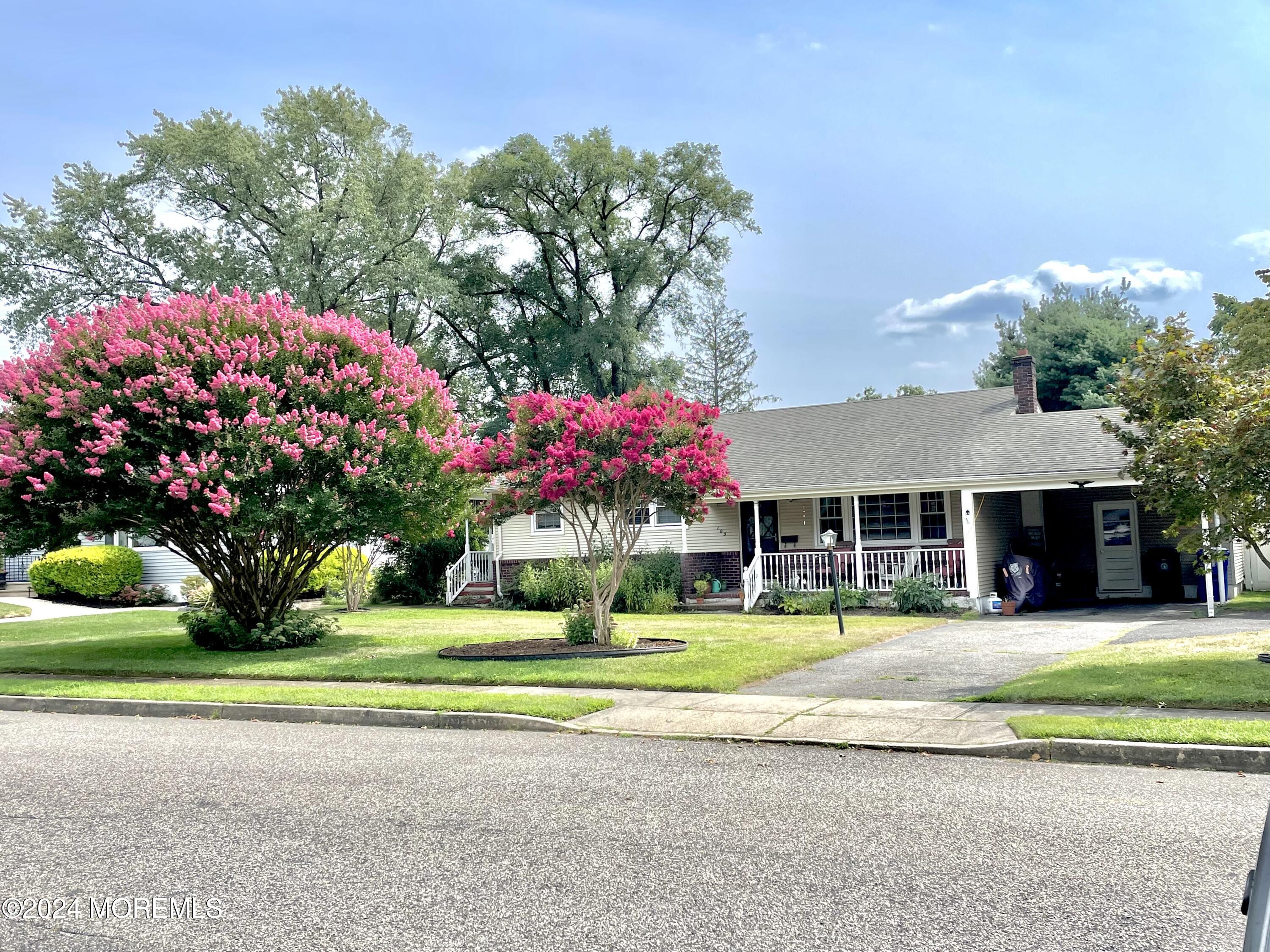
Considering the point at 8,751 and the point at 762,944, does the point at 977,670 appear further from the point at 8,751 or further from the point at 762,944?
the point at 8,751

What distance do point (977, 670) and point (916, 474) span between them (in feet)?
34.0

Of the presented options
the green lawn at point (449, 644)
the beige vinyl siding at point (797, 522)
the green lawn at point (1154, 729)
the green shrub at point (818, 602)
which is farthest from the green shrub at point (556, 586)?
the green lawn at point (1154, 729)

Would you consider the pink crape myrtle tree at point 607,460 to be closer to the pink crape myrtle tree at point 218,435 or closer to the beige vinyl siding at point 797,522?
the pink crape myrtle tree at point 218,435

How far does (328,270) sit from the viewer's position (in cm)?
3425

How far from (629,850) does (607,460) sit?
8682 mm

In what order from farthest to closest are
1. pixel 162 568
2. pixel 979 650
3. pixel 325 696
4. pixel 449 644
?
pixel 162 568, pixel 449 644, pixel 979 650, pixel 325 696

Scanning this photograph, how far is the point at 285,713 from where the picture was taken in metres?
10.8

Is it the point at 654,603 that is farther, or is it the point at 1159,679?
the point at 654,603

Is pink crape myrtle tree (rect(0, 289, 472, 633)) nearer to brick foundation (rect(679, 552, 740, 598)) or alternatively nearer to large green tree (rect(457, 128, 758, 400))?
brick foundation (rect(679, 552, 740, 598))

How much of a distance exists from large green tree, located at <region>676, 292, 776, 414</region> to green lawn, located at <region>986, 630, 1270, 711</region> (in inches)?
2048

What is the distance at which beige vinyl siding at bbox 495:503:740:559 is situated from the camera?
81.4 ft

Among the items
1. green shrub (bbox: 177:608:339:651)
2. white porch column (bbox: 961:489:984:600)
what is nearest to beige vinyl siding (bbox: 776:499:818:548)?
white porch column (bbox: 961:489:984:600)

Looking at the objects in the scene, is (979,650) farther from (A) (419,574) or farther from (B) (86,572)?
(B) (86,572)

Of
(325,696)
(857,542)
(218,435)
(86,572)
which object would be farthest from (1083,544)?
(86,572)
